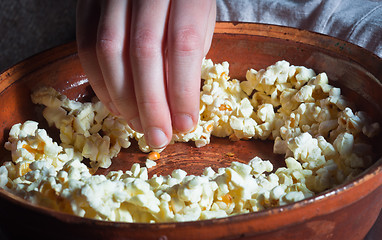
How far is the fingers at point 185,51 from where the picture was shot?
570 mm

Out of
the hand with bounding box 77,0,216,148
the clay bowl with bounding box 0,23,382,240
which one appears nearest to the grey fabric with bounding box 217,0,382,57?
the clay bowl with bounding box 0,23,382,240

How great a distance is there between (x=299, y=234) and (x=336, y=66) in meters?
0.40

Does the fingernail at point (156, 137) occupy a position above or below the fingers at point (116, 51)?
below

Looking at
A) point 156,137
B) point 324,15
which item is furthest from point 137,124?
point 324,15

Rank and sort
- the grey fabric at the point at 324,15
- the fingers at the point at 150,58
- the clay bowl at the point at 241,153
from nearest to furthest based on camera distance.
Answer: the clay bowl at the point at 241,153, the fingers at the point at 150,58, the grey fabric at the point at 324,15

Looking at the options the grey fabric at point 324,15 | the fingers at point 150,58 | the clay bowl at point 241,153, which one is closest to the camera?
the clay bowl at point 241,153

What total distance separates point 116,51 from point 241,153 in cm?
29

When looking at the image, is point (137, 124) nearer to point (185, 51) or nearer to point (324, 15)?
point (185, 51)

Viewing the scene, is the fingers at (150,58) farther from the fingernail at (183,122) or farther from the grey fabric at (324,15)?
the grey fabric at (324,15)

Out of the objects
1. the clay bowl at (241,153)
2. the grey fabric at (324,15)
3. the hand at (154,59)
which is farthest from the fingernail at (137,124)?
the grey fabric at (324,15)

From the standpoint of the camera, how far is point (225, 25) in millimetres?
862

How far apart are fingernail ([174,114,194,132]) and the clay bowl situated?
12 cm

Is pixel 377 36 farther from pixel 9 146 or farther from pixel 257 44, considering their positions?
pixel 9 146

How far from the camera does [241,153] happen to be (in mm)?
764
